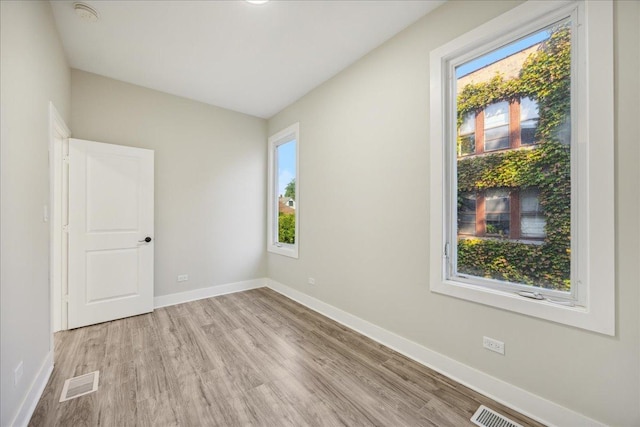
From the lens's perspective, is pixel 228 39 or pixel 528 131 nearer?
pixel 528 131

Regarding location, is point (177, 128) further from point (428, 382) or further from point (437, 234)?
point (428, 382)

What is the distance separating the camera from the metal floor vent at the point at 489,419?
1602mm

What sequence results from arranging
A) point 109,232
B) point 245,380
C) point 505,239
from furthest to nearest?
point 109,232
point 245,380
point 505,239

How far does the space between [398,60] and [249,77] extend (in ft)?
5.85

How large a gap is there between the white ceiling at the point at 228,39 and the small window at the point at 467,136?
3.15ft

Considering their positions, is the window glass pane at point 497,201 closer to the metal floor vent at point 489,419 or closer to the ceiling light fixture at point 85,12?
the metal floor vent at point 489,419

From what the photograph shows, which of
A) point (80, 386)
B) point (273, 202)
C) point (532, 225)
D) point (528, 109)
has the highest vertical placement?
point (528, 109)

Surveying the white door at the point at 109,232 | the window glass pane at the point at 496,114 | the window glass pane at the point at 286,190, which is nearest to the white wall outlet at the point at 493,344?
the window glass pane at the point at 496,114

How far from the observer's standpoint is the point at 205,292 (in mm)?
3967

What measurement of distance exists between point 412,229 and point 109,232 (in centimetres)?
340

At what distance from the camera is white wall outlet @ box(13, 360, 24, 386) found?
1.50 meters

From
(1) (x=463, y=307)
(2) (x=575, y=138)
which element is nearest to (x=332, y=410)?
(1) (x=463, y=307)

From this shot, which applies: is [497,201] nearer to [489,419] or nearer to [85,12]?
[489,419]

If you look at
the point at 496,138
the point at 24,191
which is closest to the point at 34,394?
the point at 24,191
